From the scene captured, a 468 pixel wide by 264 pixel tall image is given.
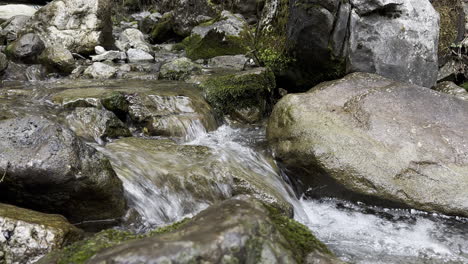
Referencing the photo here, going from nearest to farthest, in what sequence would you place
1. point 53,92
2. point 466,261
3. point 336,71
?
point 466,261, point 336,71, point 53,92

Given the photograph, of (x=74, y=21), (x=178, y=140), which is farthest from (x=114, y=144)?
(x=74, y=21)

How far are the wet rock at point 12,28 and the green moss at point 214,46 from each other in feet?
17.7

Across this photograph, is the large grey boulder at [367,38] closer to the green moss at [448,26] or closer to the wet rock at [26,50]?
the green moss at [448,26]

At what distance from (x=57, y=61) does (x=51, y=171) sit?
7506 millimetres

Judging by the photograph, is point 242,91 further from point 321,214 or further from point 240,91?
point 321,214

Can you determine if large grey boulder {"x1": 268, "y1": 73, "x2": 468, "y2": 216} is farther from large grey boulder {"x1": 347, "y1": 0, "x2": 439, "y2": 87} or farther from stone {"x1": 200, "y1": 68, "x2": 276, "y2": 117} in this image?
stone {"x1": 200, "y1": 68, "x2": 276, "y2": 117}

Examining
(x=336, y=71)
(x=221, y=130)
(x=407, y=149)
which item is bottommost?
(x=221, y=130)

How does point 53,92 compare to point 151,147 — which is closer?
point 151,147

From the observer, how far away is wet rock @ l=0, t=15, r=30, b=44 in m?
12.0

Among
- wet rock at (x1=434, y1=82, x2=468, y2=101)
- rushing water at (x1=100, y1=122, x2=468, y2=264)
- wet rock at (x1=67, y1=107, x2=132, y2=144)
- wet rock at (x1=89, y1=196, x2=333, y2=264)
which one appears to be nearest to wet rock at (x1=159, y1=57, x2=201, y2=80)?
wet rock at (x1=67, y1=107, x2=132, y2=144)

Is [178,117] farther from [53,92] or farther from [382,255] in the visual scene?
[382,255]

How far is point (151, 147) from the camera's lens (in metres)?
5.11

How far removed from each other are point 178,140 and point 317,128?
7.09 ft

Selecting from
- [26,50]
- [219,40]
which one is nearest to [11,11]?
[26,50]
